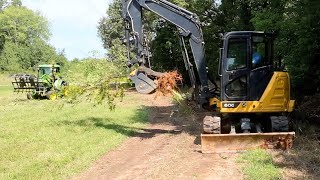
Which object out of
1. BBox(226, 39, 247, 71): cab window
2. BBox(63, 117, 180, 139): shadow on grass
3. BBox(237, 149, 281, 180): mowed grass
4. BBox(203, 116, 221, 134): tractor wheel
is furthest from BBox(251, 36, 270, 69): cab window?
BBox(63, 117, 180, 139): shadow on grass

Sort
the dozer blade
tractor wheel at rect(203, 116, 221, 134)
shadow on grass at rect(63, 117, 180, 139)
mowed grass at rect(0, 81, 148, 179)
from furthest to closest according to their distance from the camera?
shadow on grass at rect(63, 117, 180, 139)
tractor wheel at rect(203, 116, 221, 134)
the dozer blade
mowed grass at rect(0, 81, 148, 179)

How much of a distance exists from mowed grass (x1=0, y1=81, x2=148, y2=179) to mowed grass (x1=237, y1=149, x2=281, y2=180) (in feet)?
10.7

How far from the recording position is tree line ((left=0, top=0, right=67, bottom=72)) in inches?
2672

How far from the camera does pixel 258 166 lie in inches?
316

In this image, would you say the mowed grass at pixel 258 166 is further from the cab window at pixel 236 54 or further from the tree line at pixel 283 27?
the tree line at pixel 283 27

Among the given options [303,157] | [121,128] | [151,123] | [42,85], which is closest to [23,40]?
[42,85]

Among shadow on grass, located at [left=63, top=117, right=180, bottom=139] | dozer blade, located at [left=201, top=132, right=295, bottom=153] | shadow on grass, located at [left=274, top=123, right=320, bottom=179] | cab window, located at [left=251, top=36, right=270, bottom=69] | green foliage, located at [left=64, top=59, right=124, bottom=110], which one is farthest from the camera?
shadow on grass, located at [left=63, top=117, right=180, bottom=139]

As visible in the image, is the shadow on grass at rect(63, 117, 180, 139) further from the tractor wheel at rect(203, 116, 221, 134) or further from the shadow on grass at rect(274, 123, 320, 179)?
the shadow on grass at rect(274, 123, 320, 179)

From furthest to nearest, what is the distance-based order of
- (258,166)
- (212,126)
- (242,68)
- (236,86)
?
(236,86), (242,68), (212,126), (258,166)

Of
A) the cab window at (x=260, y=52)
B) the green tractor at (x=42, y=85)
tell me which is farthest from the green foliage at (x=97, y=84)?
the green tractor at (x=42, y=85)

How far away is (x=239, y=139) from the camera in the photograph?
9500 millimetres

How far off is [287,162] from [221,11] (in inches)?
875

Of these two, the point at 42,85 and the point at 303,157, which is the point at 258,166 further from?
the point at 42,85

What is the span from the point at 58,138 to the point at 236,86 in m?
5.05
